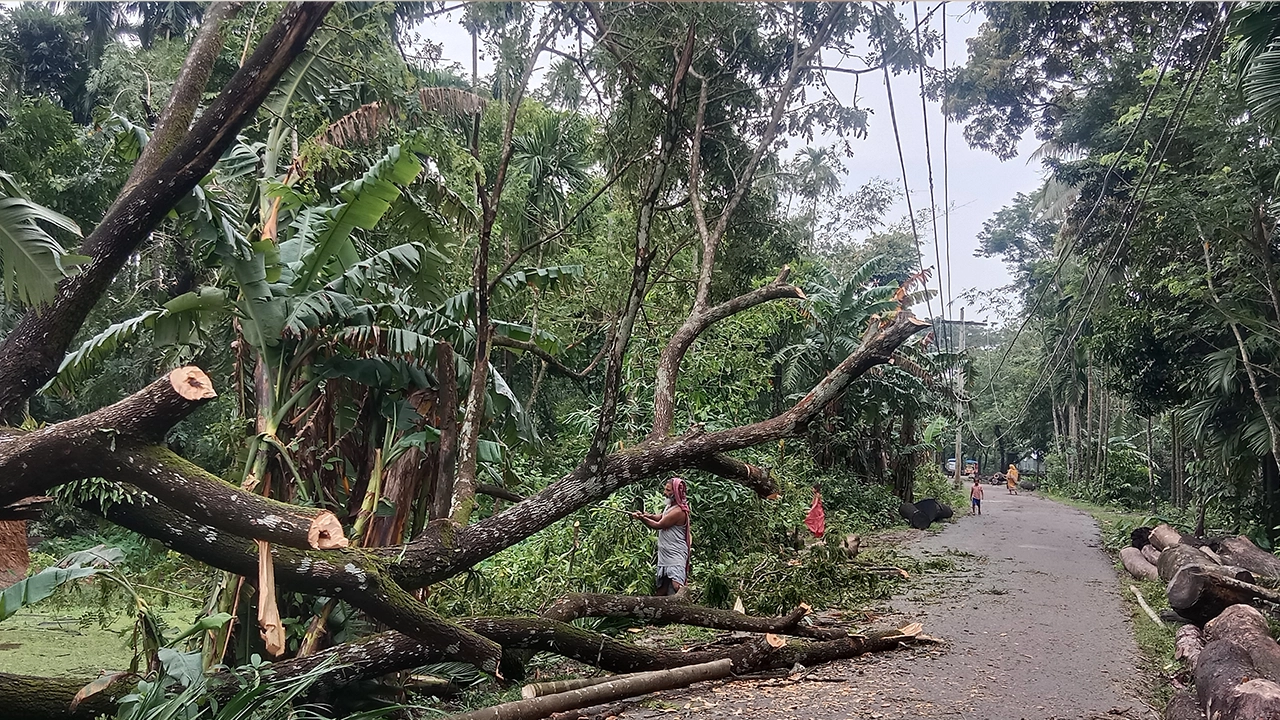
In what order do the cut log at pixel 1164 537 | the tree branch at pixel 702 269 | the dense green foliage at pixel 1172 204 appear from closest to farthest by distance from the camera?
the tree branch at pixel 702 269 < the dense green foliage at pixel 1172 204 < the cut log at pixel 1164 537

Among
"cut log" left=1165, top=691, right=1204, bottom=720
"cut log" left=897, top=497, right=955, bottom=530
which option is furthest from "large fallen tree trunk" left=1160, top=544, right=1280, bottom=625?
"cut log" left=897, top=497, right=955, bottom=530

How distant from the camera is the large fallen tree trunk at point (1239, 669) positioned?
4711mm

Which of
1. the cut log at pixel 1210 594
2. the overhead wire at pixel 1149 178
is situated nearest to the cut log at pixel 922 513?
the overhead wire at pixel 1149 178

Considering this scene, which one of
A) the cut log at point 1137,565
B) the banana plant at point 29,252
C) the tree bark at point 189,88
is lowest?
the cut log at point 1137,565

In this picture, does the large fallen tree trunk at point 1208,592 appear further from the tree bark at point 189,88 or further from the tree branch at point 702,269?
the tree bark at point 189,88

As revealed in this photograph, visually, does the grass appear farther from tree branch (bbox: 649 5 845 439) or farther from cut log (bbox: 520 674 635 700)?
tree branch (bbox: 649 5 845 439)

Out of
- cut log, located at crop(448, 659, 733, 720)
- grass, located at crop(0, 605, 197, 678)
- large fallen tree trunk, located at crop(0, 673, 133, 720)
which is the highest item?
large fallen tree trunk, located at crop(0, 673, 133, 720)

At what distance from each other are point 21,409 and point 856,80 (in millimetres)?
7893

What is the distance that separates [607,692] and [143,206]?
4057 mm

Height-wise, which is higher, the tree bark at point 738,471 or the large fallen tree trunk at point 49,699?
the tree bark at point 738,471

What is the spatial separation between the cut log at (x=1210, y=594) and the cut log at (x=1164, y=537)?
4749mm

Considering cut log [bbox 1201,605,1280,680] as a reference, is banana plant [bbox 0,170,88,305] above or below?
above

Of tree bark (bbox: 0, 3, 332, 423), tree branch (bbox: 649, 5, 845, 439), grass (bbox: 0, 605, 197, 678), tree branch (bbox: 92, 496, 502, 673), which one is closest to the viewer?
tree bark (bbox: 0, 3, 332, 423)

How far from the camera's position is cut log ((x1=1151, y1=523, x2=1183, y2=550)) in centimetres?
1225
